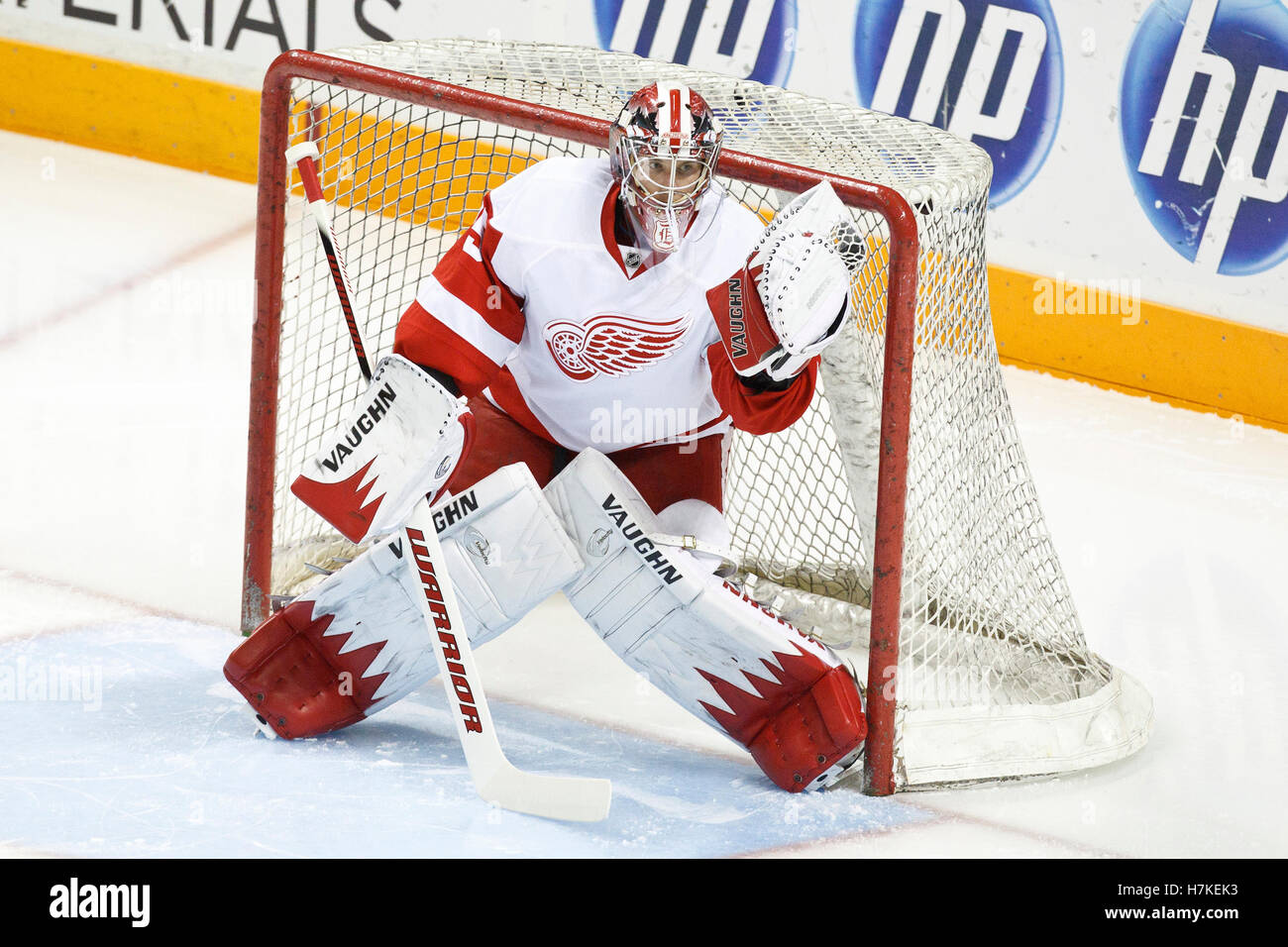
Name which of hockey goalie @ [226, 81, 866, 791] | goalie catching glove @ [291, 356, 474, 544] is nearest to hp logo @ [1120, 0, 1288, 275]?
hockey goalie @ [226, 81, 866, 791]

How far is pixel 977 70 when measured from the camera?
4715mm

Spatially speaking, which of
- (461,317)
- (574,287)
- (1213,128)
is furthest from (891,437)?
(1213,128)

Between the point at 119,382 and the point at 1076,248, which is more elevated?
the point at 1076,248

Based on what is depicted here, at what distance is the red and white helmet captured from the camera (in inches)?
102

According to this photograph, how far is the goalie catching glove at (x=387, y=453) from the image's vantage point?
2.67m

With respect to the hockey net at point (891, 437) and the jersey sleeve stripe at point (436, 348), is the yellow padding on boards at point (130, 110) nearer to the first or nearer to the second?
the hockey net at point (891, 437)

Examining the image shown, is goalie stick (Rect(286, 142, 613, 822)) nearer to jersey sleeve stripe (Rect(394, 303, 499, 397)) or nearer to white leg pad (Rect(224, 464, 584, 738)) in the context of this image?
white leg pad (Rect(224, 464, 584, 738))

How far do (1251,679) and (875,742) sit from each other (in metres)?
0.99

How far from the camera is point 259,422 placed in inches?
126

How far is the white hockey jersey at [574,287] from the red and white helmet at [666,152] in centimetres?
12

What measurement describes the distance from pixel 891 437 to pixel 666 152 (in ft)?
1.81

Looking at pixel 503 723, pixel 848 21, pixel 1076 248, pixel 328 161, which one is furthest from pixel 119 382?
pixel 1076 248

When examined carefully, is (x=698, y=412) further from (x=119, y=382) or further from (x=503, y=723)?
(x=119, y=382)

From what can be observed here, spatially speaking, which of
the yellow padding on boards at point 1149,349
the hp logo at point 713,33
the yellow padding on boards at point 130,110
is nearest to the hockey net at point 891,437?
the yellow padding on boards at point 1149,349
